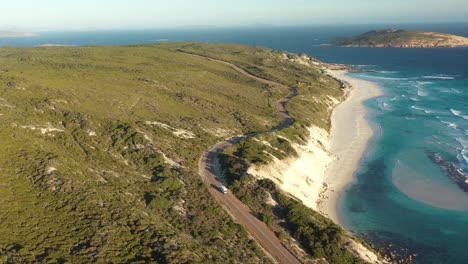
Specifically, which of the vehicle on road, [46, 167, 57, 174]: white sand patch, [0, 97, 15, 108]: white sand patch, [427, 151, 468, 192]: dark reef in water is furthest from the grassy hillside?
[427, 151, 468, 192]: dark reef in water

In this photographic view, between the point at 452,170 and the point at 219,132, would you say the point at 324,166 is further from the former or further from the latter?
the point at 452,170

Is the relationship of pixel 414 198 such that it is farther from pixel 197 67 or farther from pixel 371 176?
pixel 197 67

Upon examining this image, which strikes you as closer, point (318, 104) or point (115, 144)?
point (115, 144)

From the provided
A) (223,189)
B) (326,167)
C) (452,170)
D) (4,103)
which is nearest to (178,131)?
(223,189)

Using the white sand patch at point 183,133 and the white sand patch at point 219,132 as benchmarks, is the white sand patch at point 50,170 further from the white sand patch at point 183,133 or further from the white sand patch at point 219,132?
the white sand patch at point 219,132

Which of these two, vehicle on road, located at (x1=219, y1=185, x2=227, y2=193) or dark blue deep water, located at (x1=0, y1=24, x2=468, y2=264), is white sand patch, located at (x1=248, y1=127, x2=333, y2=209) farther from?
vehicle on road, located at (x1=219, y1=185, x2=227, y2=193)

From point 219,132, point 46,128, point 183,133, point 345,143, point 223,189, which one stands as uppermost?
point 46,128

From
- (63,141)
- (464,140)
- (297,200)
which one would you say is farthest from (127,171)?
(464,140)

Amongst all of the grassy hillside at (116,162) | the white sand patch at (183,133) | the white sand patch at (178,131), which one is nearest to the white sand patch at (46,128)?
the grassy hillside at (116,162)
